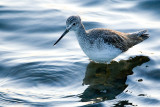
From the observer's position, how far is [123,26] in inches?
479

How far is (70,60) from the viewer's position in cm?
988

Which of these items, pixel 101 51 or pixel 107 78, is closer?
pixel 101 51

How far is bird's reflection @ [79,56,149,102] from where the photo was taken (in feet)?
26.8

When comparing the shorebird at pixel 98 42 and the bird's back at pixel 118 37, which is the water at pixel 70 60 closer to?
the bird's back at pixel 118 37

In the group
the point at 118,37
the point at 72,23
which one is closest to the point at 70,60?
the point at 72,23

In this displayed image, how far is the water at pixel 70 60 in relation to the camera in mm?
8047

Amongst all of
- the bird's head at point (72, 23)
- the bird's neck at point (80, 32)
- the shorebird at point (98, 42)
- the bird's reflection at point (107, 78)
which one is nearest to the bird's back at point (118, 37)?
the shorebird at point (98, 42)

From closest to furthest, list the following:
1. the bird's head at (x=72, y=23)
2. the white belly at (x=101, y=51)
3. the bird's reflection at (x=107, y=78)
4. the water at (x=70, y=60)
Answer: the water at (x=70, y=60) < the bird's reflection at (x=107, y=78) < the white belly at (x=101, y=51) < the bird's head at (x=72, y=23)

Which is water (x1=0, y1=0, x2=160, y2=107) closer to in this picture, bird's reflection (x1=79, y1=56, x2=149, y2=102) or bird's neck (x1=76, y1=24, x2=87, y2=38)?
bird's reflection (x1=79, y1=56, x2=149, y2=102)

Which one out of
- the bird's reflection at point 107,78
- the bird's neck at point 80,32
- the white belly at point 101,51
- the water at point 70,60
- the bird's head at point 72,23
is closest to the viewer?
the water at point 70,60

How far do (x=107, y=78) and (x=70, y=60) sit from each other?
136 centimetres

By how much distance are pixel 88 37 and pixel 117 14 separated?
4.33m

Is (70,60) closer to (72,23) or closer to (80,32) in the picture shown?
(80,32)

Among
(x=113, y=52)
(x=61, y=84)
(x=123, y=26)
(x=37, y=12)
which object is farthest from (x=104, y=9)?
(x=61, y=84)
